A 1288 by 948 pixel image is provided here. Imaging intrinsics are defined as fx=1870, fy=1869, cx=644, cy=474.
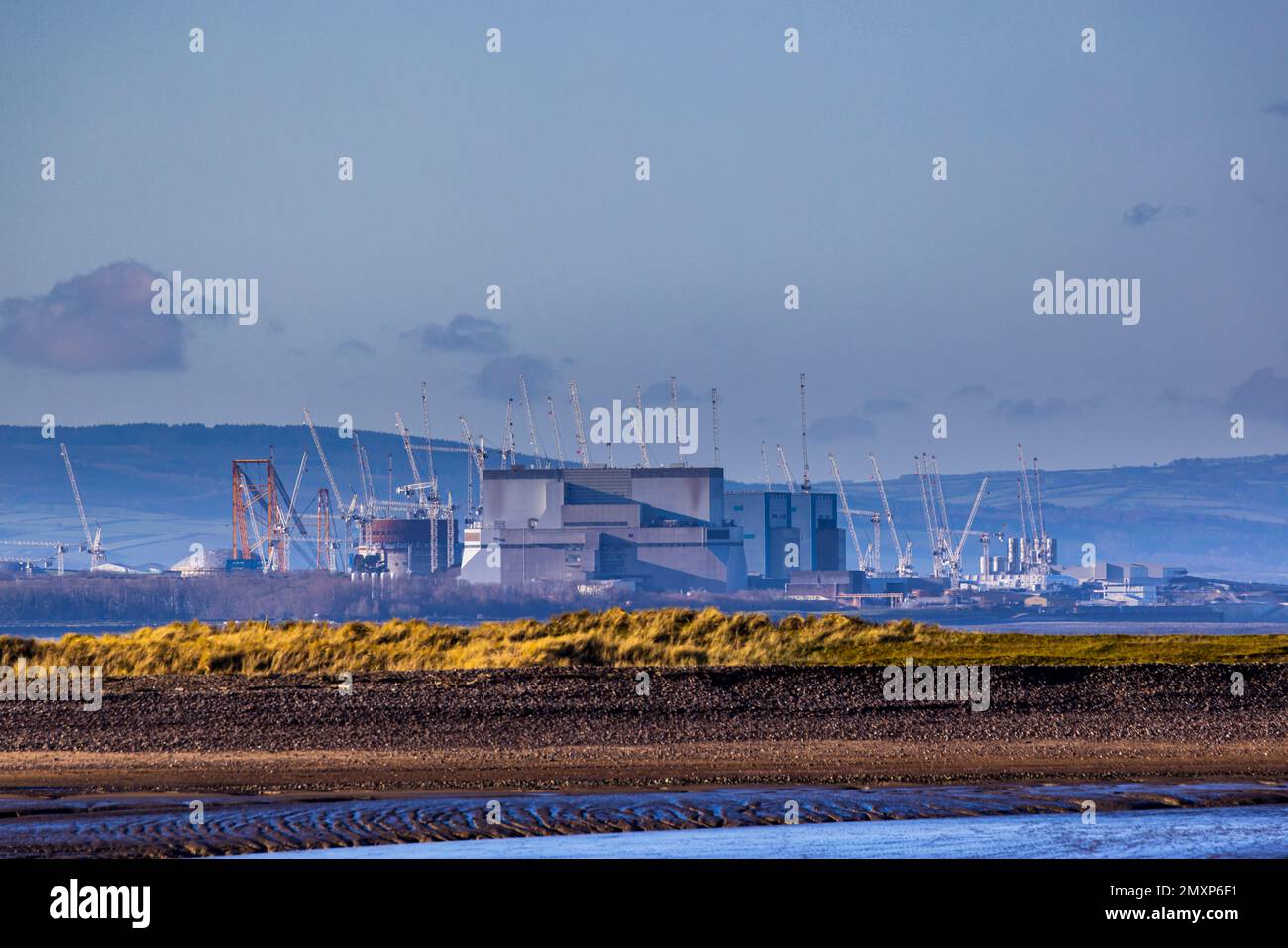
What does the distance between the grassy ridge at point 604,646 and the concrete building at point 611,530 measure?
147 m

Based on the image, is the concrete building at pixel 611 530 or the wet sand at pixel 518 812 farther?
the concrete building at pixel 611 530

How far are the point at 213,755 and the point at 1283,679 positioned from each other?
15.5 meters

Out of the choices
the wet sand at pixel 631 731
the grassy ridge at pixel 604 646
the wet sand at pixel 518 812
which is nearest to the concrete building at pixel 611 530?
the grassy ridge at pixel 604 646

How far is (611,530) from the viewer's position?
187000mm

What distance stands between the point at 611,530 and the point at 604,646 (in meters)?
155

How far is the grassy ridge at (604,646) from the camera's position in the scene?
31.7m

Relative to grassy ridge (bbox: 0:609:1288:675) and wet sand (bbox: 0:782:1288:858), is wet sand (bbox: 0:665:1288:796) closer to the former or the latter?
wet sand (bbox: 0:782:1288:858)

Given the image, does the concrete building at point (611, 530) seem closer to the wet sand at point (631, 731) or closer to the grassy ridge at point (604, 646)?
the grassy ridge at point (604, 646)

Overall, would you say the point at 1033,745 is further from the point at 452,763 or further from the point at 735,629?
Result: the point at 735,629

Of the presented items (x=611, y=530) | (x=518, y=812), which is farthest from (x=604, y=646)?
(x=611, y=530)

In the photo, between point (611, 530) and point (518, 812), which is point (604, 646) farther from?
point (611, 530)

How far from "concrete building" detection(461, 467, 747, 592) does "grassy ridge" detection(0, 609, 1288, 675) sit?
146585 mm
